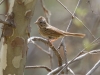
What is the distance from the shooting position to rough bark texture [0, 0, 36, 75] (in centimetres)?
110

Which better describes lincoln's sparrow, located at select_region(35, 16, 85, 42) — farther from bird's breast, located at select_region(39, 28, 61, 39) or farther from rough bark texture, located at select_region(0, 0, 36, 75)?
rough bark texture, located at select_region(0, 0, 36, 75)

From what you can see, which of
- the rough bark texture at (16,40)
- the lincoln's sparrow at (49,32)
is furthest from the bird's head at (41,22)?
the rough bark texture at (16,40)

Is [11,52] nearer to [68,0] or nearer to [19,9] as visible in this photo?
[19,9]

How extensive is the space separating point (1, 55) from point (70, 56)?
8.81 feet

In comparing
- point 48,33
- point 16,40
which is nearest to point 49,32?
point 48,33

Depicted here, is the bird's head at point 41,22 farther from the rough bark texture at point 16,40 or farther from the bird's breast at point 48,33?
the rough bark texture at point 16,40

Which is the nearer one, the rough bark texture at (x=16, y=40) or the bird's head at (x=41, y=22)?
the rough bark texture at (x=16, y=40)

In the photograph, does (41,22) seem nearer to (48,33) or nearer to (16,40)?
Result: (48,33)

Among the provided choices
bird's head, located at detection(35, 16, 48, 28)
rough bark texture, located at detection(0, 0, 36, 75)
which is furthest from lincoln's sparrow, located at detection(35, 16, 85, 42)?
rough bark texture, located at detection(0, 0, 36, 75)

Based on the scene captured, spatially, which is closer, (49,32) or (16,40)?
(16,40)

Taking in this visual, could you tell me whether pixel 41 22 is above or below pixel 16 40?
above

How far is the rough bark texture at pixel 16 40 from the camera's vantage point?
3.62 ft

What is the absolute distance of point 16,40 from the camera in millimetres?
1113

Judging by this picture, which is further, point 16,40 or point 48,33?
point 48,33
